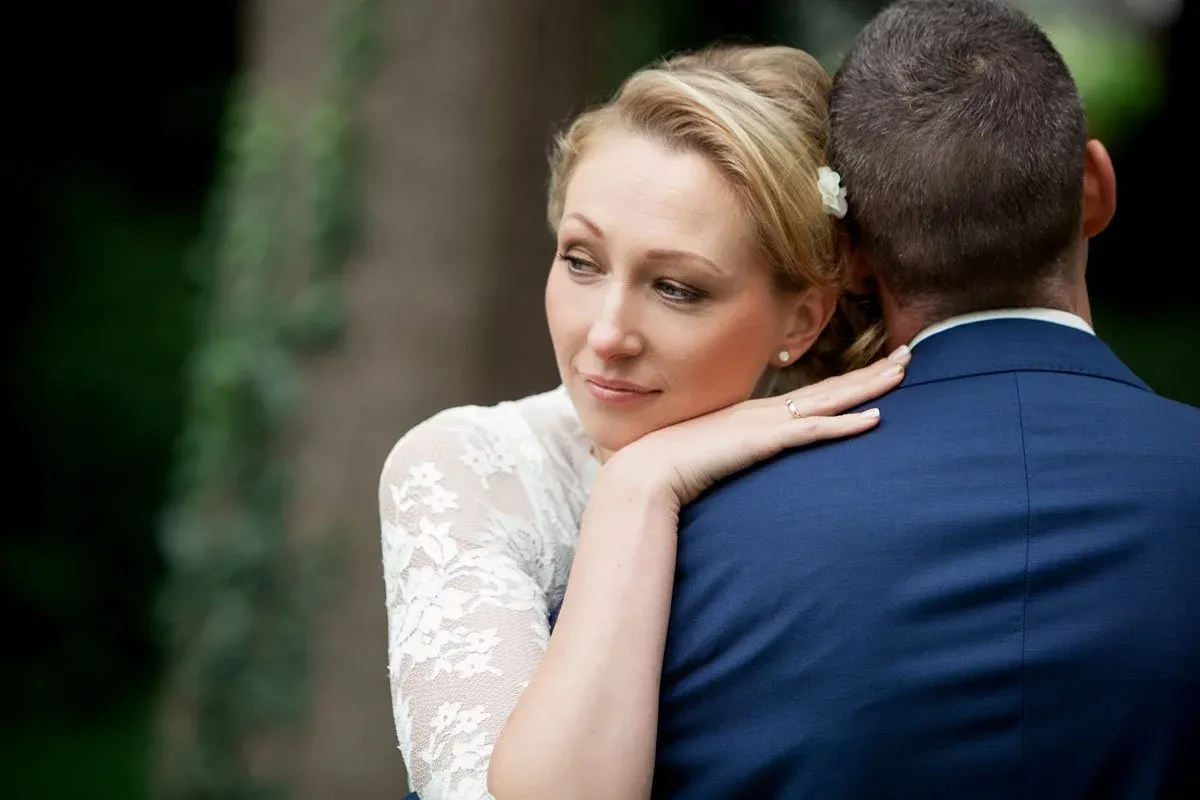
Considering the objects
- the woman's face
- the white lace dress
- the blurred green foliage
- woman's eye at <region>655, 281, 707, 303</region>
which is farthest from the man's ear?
the blurred green foliage

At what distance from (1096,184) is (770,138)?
0.48 m

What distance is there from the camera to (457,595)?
2027mm

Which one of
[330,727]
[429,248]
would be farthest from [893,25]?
[330,727]

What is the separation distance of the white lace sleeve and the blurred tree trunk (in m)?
2.31

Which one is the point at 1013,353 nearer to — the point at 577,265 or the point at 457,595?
the point at 577,265

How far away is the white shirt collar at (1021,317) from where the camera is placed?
1952 millimetres

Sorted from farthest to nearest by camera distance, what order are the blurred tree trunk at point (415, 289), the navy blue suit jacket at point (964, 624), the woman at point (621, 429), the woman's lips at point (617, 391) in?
the blurred tree trunk at point (415, 289)
the woman's lips at point (617, 391)
the woman at point (621, 429)
the navy blue suit jacket at point (964, 624)

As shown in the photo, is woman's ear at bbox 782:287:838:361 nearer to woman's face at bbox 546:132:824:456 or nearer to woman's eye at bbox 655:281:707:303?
woman's face at bbox 546:132:824:456

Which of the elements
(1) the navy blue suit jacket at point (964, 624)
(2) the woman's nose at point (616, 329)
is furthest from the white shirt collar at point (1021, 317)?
(2) the woman's nose at point (616, 329)

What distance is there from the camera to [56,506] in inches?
290

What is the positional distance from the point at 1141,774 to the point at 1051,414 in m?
0.45

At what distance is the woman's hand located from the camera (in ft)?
6.22

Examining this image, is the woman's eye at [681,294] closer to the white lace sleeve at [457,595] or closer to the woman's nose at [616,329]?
the woman's nose at [616,329]

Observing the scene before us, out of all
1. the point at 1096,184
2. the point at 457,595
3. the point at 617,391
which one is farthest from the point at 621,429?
the point at 1096,184
